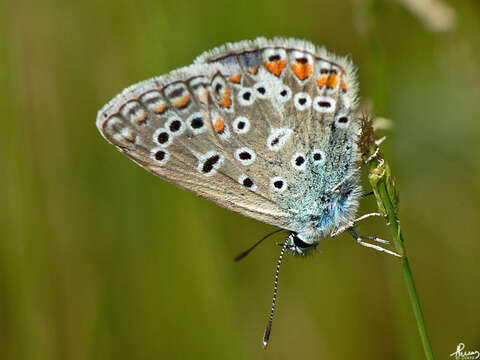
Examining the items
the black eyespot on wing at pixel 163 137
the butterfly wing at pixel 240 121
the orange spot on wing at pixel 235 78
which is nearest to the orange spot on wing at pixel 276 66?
the butterfly wing at pixel 240 121

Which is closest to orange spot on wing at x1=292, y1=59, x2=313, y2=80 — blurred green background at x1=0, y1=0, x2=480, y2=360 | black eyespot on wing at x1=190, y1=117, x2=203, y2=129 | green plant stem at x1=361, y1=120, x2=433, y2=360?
black eyespot on wing at x1=190, y1=117, x2=203, y2=129

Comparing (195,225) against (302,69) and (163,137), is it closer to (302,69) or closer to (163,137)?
(163,137)

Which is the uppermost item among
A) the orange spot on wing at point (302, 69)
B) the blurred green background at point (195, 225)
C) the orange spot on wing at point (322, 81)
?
the orange spot on wing at point (302, 69)

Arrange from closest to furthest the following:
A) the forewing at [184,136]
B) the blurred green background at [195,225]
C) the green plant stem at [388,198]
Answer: the green plant stem at [388,198] < the forewing at [184,136] < the blurred green background at [195,225]

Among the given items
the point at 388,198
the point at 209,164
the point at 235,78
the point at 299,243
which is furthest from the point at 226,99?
the point at 388,198

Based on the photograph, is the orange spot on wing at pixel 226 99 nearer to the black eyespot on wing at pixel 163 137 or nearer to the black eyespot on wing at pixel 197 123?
the black eyespot on wing at pixel 197 123

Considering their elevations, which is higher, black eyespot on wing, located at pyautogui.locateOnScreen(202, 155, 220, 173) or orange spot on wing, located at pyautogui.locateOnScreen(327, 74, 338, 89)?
orange spot on wing, located at pyautogui.locateOnScreen(327, 74, 338, 89)

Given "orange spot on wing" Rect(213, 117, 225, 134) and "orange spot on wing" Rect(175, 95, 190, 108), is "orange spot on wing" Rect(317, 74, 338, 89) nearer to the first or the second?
"orange spot on wing" Rect(213, 117, 225, 134)
